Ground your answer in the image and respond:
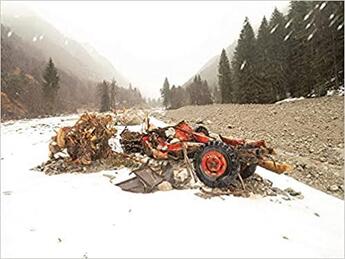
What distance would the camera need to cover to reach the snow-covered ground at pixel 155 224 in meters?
4.69

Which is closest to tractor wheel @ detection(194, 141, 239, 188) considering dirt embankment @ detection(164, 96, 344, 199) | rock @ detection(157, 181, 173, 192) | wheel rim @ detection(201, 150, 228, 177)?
wheel rim @ detection(201, 150, 228, 177)

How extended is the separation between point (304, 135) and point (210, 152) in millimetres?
11763

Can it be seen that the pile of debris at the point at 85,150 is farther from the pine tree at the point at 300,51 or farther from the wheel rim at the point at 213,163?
the pine tree at the point at 300,51

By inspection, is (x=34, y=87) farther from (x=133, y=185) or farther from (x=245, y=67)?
(x=133, y=185)

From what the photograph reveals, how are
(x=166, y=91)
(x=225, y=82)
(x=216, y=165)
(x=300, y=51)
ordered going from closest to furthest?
(x=216, y=165) < (x=300, y=51) < (x=225, y=82) < (x=166, y=91)

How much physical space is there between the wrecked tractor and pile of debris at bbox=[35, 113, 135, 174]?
892 millimetres

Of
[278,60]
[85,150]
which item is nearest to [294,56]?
[278,60]

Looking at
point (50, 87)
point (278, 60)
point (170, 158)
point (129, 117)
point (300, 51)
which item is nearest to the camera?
point (170, 158)

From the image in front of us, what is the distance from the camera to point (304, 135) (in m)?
17.1

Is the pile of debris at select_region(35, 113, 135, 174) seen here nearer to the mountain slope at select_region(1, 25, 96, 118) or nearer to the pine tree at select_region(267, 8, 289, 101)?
the pine tree at select_region(267, 8, 289, 101)

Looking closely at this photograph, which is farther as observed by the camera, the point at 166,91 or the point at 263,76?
the point at 166,91

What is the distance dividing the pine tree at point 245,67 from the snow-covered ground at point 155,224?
144 ft

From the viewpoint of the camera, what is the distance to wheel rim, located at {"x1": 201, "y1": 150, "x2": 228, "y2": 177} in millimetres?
6743

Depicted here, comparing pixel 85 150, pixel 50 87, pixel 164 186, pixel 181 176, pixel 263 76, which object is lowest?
pixel 164 186
